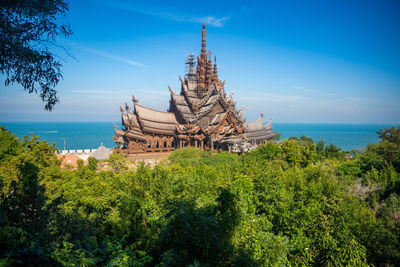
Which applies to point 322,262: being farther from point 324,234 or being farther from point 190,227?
point 190,227

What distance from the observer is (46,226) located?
525 centimetres

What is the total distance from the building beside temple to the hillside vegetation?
14695 millimetres

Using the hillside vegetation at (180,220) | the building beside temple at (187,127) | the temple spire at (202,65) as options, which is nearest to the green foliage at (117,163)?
the hillside vegetation at (180,220)

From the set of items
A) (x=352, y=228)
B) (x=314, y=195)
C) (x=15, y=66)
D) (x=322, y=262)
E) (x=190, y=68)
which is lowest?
(x=322, y=262)

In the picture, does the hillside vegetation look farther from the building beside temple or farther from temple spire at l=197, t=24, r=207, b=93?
temple spire at l=197, t=24, r=207, b=93

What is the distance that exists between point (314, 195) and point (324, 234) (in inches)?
117

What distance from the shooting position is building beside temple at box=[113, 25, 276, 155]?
32.0m

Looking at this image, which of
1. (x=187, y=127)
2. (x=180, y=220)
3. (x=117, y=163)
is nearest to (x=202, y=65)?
(x=187, y=127)

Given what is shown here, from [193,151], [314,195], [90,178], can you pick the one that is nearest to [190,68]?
→ [193,151]

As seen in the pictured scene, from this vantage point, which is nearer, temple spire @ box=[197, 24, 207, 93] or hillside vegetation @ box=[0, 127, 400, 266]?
hillside vegetation @ box=[0, 127, 400, 266]

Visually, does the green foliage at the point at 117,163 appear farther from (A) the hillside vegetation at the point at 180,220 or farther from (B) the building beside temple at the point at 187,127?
(B) the building beside temple at the point at 187,127

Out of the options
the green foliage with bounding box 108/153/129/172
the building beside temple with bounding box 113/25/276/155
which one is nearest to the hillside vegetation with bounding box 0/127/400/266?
the green foliage with bounding box 108/153/129/172

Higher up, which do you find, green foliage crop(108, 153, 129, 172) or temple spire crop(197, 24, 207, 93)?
temple spire crop(197, 24, 207, 93)

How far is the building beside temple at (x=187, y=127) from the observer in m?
32.0
